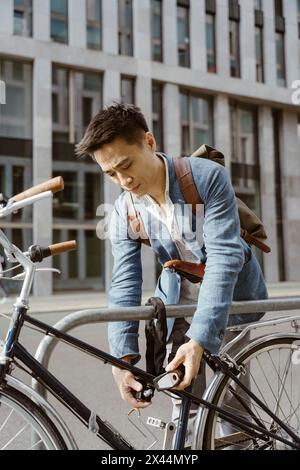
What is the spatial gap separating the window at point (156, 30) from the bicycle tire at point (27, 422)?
1826cm

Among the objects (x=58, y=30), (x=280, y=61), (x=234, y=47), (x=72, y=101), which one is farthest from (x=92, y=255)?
(x=280, y=61)

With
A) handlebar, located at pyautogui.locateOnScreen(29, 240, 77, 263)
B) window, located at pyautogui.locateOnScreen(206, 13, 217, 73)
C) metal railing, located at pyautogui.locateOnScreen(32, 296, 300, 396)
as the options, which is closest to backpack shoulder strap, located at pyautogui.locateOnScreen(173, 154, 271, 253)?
metal railing, located at pyautogui.locateOnScreen(32, 296, 300, 396)

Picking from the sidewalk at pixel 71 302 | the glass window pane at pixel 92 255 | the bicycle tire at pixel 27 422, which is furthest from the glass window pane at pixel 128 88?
the bicycle tire at pixel 27 422

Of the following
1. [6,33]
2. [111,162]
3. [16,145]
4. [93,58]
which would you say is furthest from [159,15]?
[111,162]

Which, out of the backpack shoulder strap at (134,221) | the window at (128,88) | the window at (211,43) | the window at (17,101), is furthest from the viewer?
the window at (211,43)

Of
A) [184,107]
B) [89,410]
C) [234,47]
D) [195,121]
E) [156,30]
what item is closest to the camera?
[89,410]

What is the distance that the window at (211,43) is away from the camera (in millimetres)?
19469

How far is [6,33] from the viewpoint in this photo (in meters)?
→ 16.3

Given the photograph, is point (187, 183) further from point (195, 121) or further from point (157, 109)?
point (195, 121)

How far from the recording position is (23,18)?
1648 centimetres

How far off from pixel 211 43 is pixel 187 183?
1911 cm

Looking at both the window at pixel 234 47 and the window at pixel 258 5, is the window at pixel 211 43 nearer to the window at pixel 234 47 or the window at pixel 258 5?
the window at pixel 234 47

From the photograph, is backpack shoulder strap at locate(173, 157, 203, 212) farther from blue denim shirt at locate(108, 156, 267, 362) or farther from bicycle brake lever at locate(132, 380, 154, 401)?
bicycle brake lever at locate(132, 380, 154, 401)

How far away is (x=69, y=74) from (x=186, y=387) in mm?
17080
